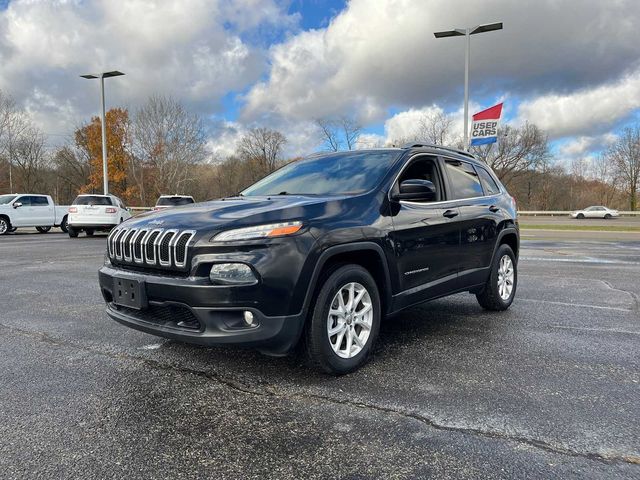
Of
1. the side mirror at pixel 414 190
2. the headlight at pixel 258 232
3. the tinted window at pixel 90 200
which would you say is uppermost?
the tinted window at pixel 90 200

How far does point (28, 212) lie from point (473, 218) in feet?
69.2

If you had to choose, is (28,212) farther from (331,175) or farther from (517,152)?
(517,152)

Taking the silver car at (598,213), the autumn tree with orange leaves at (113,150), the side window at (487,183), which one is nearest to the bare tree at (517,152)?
the silver car at (598,213)

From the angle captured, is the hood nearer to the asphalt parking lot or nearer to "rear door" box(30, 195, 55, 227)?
the asphalt parking lot

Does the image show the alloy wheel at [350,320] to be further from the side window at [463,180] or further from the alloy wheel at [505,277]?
the alloy wheel at [505,277]

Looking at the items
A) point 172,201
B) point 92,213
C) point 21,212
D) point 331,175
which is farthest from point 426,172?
point 21,212

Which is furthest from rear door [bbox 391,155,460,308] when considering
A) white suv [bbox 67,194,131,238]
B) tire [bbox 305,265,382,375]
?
white suv [bbox 67,194,131,238]

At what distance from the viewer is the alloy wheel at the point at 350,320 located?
341 centimetres

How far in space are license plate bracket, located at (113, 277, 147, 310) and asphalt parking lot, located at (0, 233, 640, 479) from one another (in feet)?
1.80

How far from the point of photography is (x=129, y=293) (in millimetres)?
3326

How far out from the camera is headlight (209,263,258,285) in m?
2.99

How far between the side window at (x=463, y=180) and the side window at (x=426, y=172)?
0.23 m

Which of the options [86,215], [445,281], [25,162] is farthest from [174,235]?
[25,162]

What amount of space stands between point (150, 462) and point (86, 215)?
1661cm
